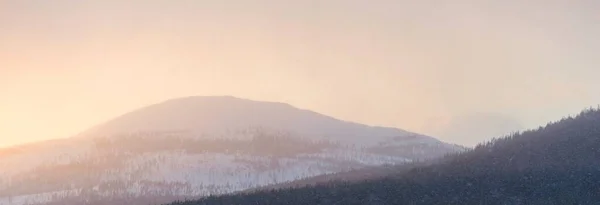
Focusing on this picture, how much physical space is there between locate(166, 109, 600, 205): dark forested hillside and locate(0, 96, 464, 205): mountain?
6387cm

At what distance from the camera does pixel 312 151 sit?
147250 mm

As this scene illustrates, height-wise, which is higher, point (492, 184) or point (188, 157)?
point (188, 157)

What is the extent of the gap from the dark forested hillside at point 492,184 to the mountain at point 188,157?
210 feet

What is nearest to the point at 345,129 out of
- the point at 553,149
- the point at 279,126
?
the point at 279,126

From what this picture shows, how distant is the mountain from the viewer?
374 ft

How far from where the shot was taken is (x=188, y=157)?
135 metres

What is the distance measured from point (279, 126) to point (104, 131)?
48.0 metres

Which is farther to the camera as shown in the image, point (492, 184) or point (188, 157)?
point (188, 157)

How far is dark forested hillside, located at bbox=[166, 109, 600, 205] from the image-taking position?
29.6 meters

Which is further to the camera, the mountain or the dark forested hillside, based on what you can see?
the mountain

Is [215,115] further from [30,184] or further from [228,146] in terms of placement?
[30,184]

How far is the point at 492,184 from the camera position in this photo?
32156 millimetres

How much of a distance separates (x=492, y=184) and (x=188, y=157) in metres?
108

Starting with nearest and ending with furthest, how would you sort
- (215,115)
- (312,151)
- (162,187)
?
1. (162,187)
2. (312,151)
3. (215,115)
